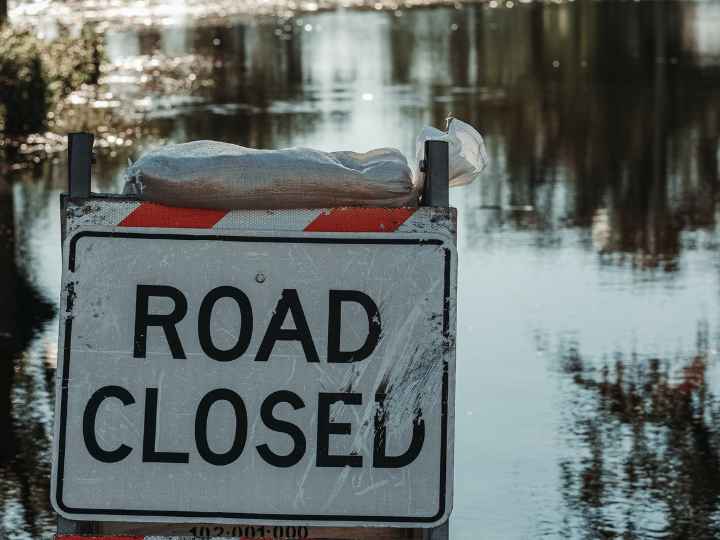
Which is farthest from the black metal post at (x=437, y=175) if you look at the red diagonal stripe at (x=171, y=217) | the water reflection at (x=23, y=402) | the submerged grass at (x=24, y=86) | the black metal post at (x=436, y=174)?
the submerged grass at (x=24, y=86)

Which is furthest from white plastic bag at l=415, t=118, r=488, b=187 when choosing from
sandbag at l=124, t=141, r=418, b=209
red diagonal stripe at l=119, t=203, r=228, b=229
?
red diagonal stripe at l=119, t=203, r=228, b=229

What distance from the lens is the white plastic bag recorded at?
446 cm

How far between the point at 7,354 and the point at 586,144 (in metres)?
10.1

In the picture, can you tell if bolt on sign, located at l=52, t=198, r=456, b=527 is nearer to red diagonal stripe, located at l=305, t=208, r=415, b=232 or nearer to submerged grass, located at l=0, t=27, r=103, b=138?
red diagonal stripe, located at l=305, t=208, r=415, b=232

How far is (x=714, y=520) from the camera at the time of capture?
23.2 feet

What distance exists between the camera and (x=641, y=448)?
8117 millimetres

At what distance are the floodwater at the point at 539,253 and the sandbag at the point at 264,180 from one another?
9.56ft

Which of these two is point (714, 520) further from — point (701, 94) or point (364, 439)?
point (701, 94)

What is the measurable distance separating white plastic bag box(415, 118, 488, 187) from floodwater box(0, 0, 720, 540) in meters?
2.65

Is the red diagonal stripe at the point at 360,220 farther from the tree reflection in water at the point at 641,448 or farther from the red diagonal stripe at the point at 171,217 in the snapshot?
the tree reflection in water at the point at 641,448

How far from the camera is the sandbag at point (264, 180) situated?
13.6 ft

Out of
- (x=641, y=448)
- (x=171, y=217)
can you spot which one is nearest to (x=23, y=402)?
(x=641, y=448)

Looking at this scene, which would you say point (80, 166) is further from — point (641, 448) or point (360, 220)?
point (641, 448)

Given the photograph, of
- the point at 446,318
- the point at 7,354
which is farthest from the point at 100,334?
the point at 7,354
